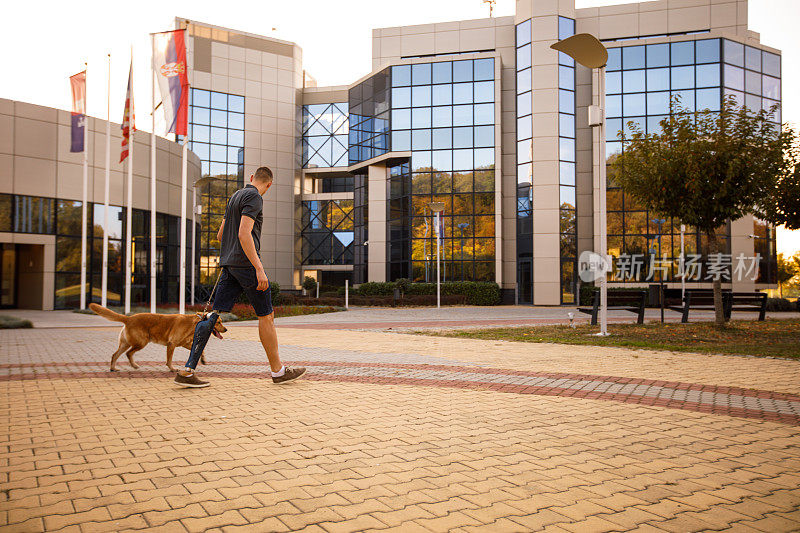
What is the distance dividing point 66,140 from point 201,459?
79.8 feet

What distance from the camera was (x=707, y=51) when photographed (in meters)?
31.5

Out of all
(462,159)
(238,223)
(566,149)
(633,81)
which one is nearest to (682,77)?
(633,81)

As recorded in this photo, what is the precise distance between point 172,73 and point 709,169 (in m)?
15.0

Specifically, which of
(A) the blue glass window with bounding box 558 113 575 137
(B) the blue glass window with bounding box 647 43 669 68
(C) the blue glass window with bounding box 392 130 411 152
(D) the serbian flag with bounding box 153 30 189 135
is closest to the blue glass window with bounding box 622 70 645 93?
(B) the blue glass window with bounding box 647 43 669 68

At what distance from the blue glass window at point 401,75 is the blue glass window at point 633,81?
12804mm

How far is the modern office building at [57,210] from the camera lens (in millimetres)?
21875

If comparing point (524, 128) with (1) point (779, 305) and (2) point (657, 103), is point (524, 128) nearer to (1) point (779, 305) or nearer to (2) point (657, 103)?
(2) point (657, 103)

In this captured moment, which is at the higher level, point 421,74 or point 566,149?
point 421,74

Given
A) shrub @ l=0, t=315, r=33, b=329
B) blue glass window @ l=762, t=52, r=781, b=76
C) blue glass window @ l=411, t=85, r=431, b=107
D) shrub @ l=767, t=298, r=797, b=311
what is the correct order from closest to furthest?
shrub @ l=0, t=315, r=33, b=329
shrub @ l=767, t=298, r=797, b=311
blue glass window @ l=762, t=52, r=781, b=76
blue glass window @ l=411, t=85, r=431, b=107

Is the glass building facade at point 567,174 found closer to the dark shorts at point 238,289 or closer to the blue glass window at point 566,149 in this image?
the blue glass window at point 566,149

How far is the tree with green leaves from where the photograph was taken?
13273 millimetres

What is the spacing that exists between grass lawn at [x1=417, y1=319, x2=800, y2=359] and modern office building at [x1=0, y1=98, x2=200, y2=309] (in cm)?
1747

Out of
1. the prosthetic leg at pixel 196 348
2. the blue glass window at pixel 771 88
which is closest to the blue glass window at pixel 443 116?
the blue glass window at pixel 771 88

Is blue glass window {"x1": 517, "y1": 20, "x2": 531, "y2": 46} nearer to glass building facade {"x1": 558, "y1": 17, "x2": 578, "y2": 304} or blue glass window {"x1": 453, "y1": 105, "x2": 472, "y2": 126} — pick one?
glass building facade {"x1": 558, "y1": 17, "x2": 578, "y2": 304}
